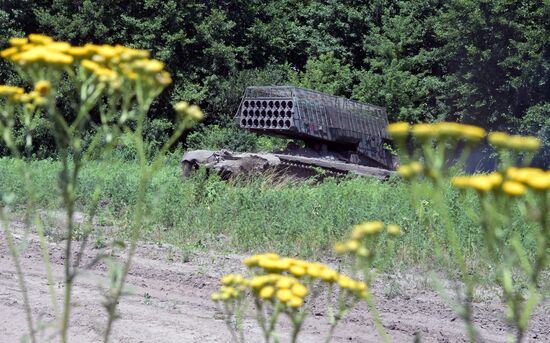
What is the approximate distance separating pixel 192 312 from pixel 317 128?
37.0ft

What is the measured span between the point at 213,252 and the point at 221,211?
142cm

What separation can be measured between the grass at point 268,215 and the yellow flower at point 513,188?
193 inches

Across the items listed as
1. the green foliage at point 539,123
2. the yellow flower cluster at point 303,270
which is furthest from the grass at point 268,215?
the green foliage at point 539,123

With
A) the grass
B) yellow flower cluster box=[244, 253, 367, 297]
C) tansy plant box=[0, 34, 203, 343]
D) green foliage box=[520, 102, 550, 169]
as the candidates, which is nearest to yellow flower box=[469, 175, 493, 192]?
yellow flower cluster box=[244, 253, 367, 297]

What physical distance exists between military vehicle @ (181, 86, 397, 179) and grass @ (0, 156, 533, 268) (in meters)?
3.48

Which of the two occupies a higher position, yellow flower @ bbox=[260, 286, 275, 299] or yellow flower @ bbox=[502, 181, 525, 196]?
yellow flower @ bbox=[502, 181, 525, 196]

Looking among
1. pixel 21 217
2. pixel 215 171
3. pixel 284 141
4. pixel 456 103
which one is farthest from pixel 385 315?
pixel 456 103

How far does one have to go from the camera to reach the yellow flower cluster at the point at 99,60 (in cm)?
174

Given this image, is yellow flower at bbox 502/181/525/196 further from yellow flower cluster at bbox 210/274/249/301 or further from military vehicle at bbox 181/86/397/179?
military vehicle at bbox 181/86/397/179

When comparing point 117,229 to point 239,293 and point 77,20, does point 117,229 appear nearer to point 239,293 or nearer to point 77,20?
point 239,293

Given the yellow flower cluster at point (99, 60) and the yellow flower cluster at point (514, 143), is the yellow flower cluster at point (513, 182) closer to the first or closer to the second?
the yellow flower cluster at point (514, 143)

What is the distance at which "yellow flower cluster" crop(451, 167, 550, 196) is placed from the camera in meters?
1.32

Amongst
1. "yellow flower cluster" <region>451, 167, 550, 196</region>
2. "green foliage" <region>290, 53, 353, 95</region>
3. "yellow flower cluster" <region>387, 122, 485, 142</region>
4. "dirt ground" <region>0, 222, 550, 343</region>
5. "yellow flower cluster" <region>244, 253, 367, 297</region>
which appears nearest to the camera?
"yellow flower cluster" <region>451, 167, 550, 196</region>

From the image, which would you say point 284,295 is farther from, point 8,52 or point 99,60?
point 8,52
